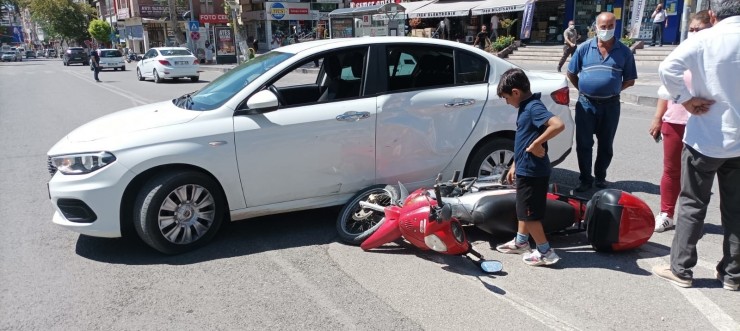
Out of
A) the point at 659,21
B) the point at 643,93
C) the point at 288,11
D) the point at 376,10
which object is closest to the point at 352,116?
the point at 643,93

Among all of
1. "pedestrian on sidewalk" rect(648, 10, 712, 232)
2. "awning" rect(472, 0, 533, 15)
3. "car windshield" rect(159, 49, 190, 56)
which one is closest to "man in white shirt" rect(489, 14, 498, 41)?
"awning" rect(472, 0, 533, 15)

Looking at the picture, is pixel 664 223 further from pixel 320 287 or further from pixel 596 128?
pixel 320 287

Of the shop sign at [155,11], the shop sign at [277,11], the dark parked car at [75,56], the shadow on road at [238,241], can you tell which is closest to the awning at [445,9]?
the shop sign at [277,11]

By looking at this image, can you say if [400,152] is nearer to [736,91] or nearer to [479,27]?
[736,91]

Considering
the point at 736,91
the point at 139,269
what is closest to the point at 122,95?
the point at 139,269

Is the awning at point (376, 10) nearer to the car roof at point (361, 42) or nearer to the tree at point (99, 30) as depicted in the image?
the car roof at point (361, 42)

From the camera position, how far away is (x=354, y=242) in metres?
4.50

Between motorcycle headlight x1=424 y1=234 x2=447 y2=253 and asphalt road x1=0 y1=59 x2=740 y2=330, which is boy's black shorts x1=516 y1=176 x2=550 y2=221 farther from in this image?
motorcycle headlight x1=424 y1=234 x2=447 y2=253

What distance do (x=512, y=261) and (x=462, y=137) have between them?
136cm

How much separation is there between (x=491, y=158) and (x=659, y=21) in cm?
1914

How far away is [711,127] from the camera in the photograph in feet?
10.8

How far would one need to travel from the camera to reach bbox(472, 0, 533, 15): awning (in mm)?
26594

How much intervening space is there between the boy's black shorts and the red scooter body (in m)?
0.48

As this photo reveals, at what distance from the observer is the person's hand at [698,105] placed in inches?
128
